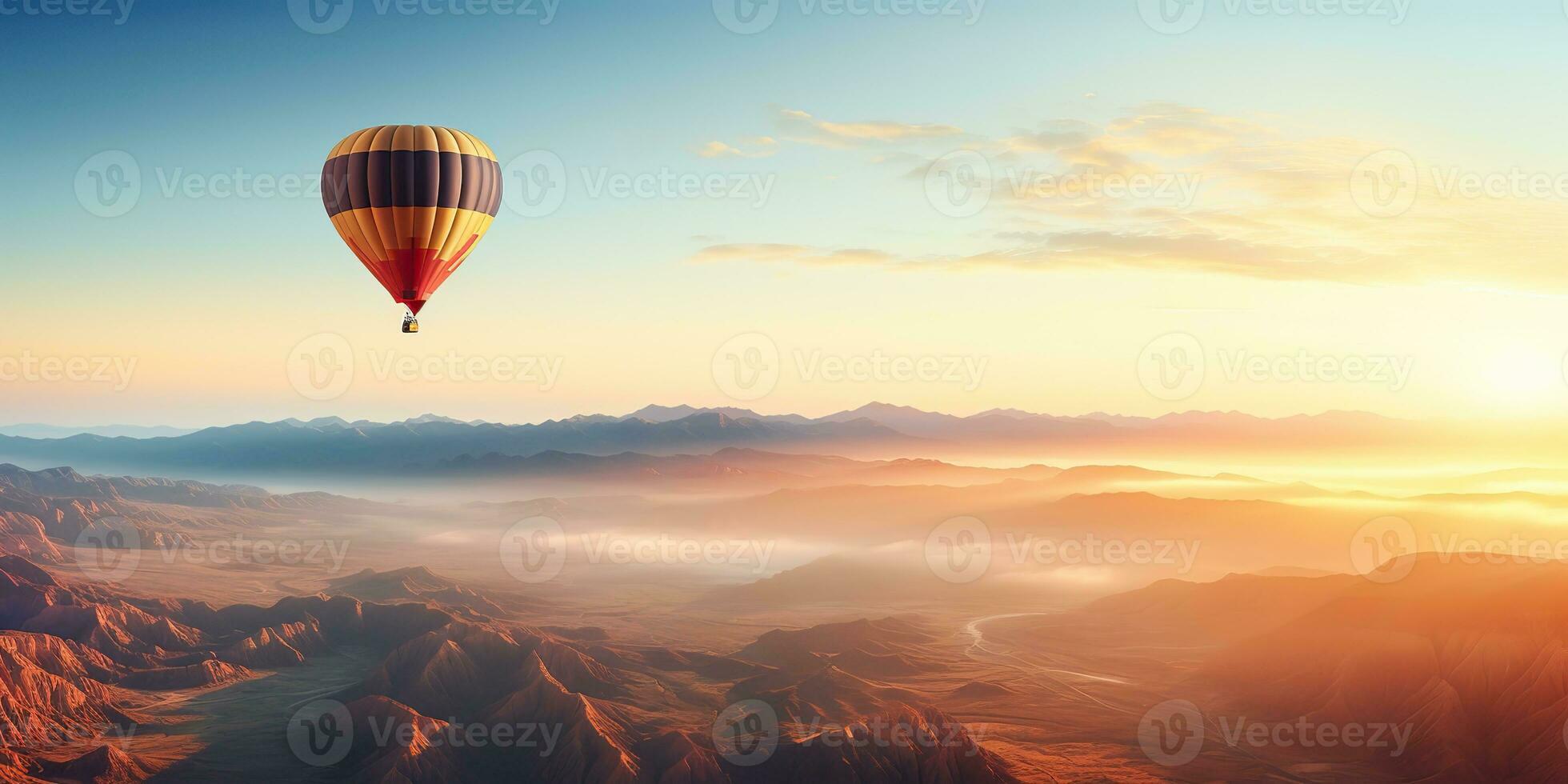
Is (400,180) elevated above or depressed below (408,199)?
above

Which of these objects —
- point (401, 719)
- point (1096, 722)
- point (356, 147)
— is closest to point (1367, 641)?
point (1096, 722)

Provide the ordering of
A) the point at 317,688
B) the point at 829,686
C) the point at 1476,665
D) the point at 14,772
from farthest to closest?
the point at 317,688
the point at 829,686
the point at 1476,665
the point at 14,772

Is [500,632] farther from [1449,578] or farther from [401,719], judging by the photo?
[1449,578]
